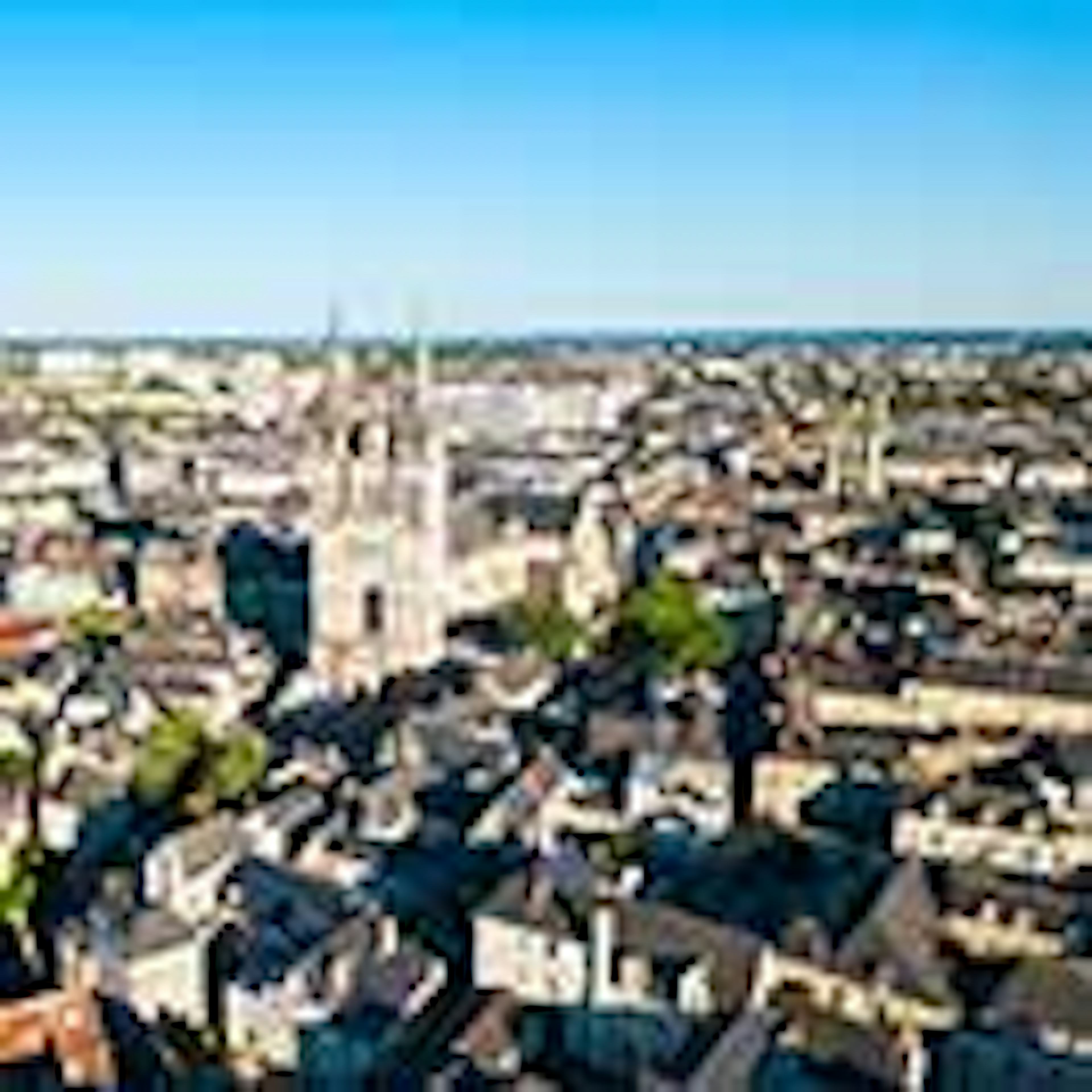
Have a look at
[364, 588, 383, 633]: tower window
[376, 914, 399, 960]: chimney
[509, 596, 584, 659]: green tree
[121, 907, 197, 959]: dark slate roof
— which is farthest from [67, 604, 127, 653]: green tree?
[376, 914, 399, 960]: chimney

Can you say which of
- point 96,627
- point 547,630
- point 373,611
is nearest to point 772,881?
point 373,611

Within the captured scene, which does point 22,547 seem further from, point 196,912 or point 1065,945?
point 1065,945

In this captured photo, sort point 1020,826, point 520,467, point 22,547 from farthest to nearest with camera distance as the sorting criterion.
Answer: point 520,467 → point 22,547 → point 1020,826

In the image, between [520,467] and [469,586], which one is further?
[520,467]

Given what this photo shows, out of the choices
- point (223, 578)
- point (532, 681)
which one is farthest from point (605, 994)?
point (223, 578)

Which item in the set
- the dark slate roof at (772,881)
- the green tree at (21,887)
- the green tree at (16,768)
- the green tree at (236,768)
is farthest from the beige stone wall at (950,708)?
the green tree at (21,887)

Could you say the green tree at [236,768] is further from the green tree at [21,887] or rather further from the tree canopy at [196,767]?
the green tree at [21,887]
